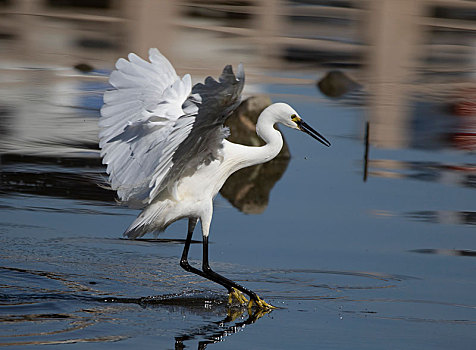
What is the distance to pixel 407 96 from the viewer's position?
54.8 feet

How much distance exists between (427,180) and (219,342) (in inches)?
209

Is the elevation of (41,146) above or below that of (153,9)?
below

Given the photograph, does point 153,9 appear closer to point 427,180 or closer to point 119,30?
point 119,30

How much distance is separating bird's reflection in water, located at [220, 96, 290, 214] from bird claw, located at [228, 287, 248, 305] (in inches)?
90.7

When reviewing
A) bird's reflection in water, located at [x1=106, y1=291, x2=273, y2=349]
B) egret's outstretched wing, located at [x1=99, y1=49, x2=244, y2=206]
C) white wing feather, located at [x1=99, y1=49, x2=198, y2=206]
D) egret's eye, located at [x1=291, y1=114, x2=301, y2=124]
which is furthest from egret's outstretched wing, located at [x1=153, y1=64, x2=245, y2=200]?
bird's reflection in water, located at [x1=106, y1=291, x2=273, y2=349]

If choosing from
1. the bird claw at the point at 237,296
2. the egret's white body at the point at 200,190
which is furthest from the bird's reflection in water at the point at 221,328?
the egret's white body at the point at 200,190

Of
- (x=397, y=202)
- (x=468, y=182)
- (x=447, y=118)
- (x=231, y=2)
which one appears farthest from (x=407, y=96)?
(x=231, y=2)

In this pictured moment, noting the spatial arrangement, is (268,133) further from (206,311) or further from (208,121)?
(206,311)

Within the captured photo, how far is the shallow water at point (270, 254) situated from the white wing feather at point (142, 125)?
2.88 ft

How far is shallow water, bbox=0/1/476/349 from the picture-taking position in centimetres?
642

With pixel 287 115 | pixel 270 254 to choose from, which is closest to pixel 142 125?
pixel 287 115

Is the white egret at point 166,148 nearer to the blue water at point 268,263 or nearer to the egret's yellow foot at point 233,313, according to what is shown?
the egret's yellow foot at point 233,313

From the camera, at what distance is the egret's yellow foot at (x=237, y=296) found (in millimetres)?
7250

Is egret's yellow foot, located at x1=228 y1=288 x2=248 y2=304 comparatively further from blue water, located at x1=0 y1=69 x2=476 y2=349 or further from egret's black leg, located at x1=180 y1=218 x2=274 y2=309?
blue water, located at x1=0 y1=69 x2=476 y2=349
